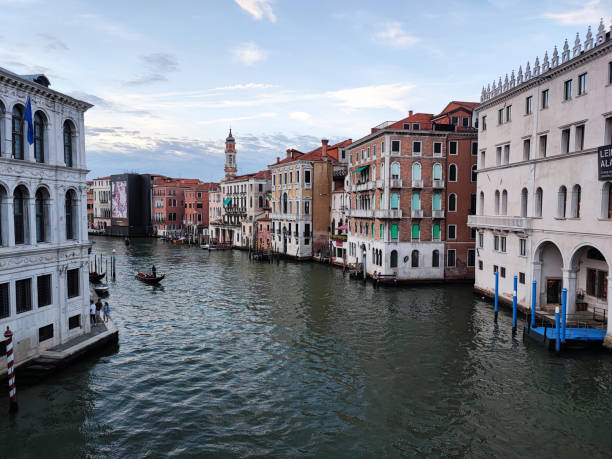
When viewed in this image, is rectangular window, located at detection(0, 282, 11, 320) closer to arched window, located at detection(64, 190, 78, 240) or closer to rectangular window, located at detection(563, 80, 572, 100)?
arched window, located at detection(64, 190, 78, 240)

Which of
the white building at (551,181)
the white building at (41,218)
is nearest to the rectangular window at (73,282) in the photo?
the white building at (41,218)

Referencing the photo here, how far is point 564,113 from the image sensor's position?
2298 cm

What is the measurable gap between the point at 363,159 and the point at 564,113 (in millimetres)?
21219

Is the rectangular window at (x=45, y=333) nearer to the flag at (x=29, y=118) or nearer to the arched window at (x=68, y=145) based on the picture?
the arched window at (x=68, y=145)

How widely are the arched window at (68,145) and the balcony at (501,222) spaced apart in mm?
23796

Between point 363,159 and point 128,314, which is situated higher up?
point 363,159

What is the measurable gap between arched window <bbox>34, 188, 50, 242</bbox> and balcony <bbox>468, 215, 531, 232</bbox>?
24.3m

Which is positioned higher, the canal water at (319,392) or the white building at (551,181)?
the white building at (551,181)

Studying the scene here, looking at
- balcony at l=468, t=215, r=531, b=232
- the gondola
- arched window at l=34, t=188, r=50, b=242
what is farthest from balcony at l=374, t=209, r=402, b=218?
arched window at l=34, t=188, r=50, b=242

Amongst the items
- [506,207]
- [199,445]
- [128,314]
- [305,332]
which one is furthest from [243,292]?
[199,445]

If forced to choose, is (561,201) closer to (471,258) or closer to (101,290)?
(471,258)

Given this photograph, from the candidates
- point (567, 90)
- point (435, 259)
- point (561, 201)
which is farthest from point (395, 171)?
point (567, 90)

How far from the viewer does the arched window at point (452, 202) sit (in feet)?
124

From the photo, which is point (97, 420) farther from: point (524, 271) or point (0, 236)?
point (524, 271)
